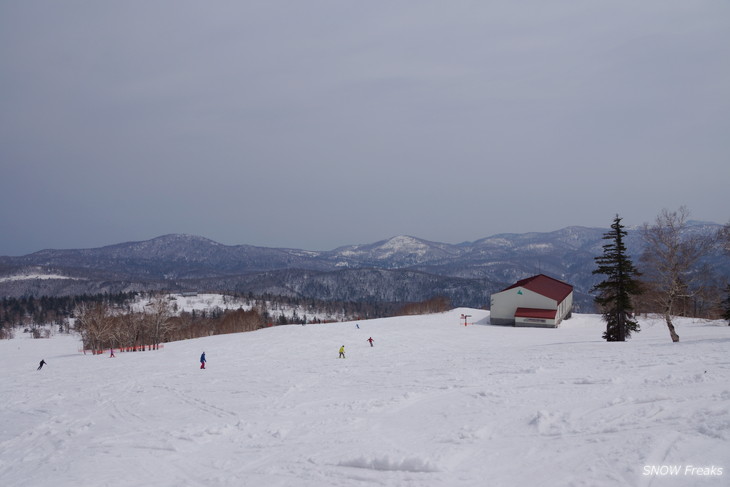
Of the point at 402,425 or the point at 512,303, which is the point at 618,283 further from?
the point at 512,303

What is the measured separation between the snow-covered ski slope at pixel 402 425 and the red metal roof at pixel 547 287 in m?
42.0

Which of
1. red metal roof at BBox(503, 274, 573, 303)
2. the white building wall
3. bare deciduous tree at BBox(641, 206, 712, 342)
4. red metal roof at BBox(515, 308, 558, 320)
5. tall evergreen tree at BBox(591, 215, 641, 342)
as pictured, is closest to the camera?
bare deciduous tree at BBox(641, 206, 712, 342)

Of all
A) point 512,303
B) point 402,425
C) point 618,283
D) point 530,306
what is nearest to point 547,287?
point 530,306

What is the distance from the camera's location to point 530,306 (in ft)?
200

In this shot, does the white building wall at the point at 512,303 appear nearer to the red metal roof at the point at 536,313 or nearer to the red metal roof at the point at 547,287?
the red metal roof at the point at 547,287

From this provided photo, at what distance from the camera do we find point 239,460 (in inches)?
421

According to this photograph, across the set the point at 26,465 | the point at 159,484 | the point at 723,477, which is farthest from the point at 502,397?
the point at 26,465

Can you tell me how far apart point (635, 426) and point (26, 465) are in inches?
644

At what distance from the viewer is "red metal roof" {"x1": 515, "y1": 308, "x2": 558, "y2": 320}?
57.5 m

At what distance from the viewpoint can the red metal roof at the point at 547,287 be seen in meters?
61.4

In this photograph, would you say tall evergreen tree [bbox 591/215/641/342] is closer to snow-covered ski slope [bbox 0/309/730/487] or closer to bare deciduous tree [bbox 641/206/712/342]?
bare deciduous tree [bbox 641/206/712/342]

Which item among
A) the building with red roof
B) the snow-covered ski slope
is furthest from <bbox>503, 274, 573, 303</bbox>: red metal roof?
the snow-covered ski slope

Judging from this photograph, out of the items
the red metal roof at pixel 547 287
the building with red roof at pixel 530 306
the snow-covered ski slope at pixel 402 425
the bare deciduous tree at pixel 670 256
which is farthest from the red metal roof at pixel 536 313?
the snow-covered ski slope at pixel 402 425

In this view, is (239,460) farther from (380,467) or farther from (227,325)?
(227,325)
